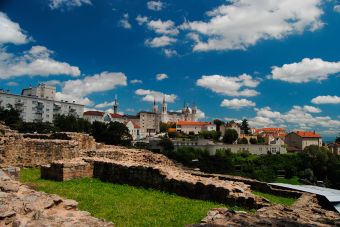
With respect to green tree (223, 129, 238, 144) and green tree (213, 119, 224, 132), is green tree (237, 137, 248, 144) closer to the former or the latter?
green tree (223, 129, 238, 144)

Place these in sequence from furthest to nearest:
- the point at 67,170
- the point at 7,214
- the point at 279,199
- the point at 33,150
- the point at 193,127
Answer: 1. the point at 193,127
2. the point at 33,150
3. the point at 67,170
4. the point at 279,199
5. the point at 7,214

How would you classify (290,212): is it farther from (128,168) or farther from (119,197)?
(128,168)

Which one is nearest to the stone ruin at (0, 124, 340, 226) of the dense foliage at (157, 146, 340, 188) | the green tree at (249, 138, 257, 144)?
the dense foliage at (157, 146, 340, 188)

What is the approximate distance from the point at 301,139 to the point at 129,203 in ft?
455

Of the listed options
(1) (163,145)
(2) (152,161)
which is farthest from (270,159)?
(2) (152,161)

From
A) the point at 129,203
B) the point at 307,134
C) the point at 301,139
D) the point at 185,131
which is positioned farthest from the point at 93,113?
the point at 129,203

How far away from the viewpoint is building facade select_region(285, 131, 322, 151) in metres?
137

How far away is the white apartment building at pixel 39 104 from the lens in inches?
4230

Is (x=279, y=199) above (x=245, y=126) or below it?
below

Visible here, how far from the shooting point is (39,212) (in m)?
6.07

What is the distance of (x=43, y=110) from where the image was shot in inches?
4606

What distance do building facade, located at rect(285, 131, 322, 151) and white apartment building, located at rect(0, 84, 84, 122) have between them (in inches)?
3238

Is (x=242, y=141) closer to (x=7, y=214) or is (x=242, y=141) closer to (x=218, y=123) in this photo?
(x=218, y=123)

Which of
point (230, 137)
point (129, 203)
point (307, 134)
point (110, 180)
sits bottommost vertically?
point (129, 203)
